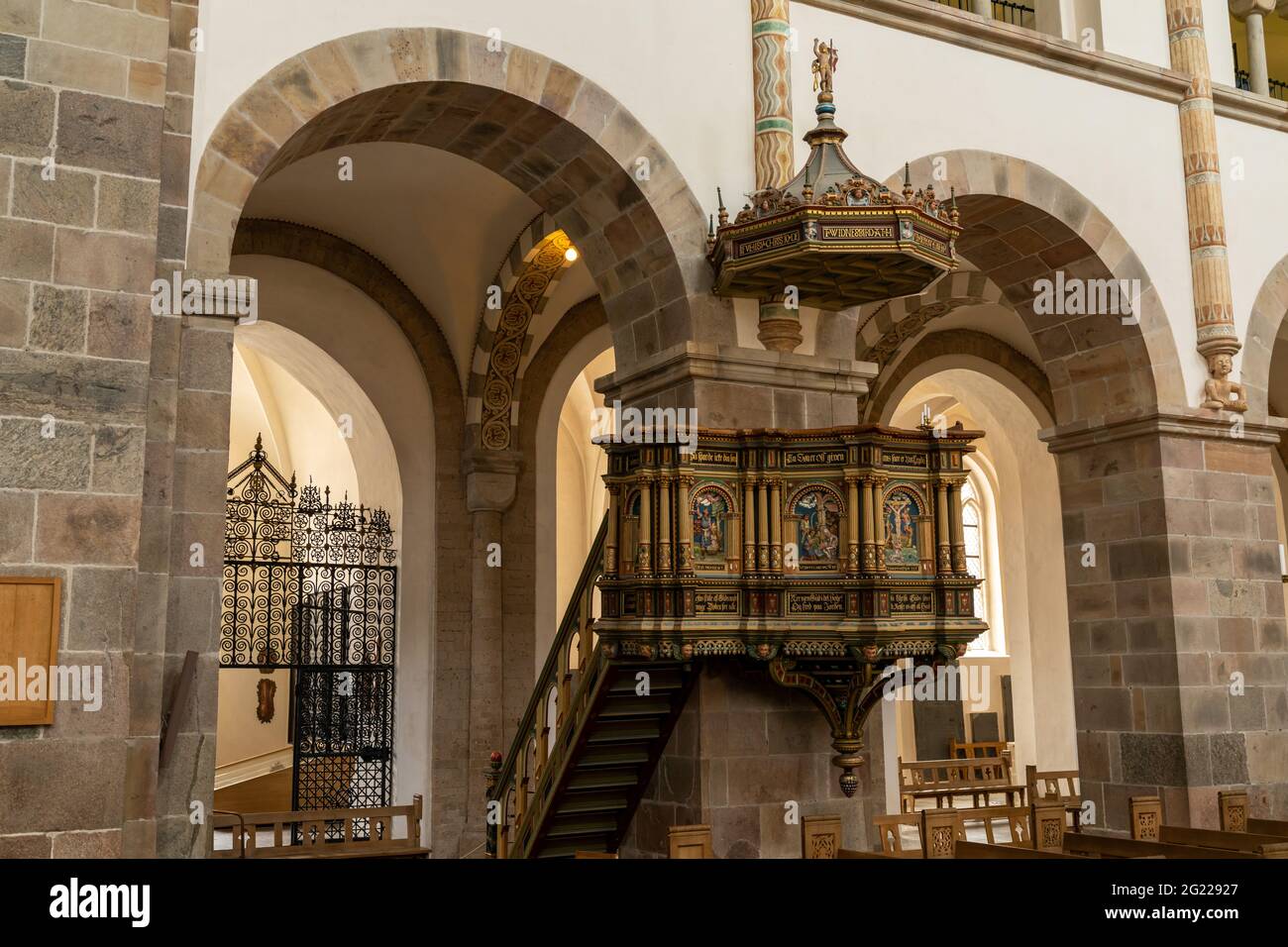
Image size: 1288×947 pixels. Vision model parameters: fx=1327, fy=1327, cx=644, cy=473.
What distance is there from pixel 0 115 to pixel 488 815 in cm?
481

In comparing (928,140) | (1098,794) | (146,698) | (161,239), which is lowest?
(1098,794)

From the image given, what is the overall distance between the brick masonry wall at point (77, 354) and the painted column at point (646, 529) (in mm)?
2415

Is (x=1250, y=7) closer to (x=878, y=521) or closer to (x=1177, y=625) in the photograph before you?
(x=1177, y=625)

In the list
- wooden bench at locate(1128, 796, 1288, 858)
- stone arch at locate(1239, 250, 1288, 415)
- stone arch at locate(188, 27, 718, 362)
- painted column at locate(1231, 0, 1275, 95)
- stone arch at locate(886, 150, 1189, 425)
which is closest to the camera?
wooden bench at locate(1128, 796, 1288, 858)

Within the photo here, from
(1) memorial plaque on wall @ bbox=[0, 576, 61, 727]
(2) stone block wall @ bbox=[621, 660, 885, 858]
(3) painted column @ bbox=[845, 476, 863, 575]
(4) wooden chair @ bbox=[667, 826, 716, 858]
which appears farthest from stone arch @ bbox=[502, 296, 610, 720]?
(1) memorial plaque on wall @ bbox=[0, 576, 61, 727]

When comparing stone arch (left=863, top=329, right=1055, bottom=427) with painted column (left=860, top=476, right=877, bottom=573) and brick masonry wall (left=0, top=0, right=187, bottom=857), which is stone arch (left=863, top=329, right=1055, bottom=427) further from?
brick masonry wall (left=0, top=0, right=187, bottom=857)

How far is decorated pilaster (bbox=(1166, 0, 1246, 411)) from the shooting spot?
9.34 meters

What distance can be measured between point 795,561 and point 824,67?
2.81m

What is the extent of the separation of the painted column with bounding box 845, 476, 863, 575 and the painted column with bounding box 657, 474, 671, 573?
89cm

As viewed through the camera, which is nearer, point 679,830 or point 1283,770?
point 679,830

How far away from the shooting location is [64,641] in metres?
4.69

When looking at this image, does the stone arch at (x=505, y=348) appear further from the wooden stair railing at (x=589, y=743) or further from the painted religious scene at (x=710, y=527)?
the painted religious scene at (x=710, y=527)

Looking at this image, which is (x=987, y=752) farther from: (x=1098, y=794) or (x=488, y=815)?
(x=488, y=815)
